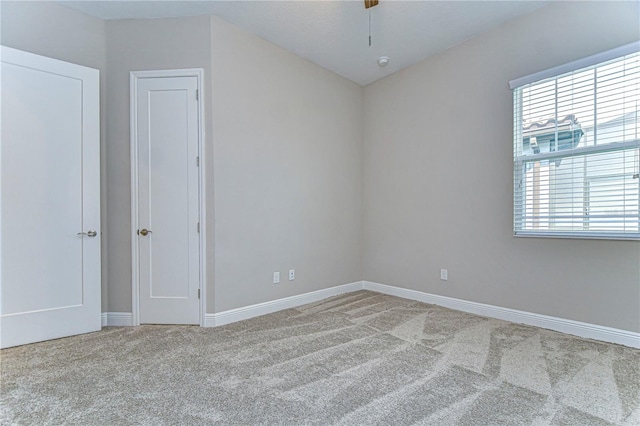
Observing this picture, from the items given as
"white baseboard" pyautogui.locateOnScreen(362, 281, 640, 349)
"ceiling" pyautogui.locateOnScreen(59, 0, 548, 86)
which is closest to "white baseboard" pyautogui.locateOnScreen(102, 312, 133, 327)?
"ceiling" pyautogui.locateOnScreen(59, 0, 548, 86)

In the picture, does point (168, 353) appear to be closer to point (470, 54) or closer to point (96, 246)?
point (96, 246)

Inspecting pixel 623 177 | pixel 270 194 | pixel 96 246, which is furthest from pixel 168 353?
pixel 623 177

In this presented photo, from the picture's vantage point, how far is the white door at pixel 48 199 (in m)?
2.51

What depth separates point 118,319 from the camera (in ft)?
9.82

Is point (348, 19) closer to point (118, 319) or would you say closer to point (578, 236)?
point (578, 236)

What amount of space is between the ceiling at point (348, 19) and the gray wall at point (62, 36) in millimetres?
125

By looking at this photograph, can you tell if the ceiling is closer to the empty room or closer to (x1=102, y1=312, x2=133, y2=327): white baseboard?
the empty room

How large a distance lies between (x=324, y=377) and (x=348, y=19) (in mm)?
3006

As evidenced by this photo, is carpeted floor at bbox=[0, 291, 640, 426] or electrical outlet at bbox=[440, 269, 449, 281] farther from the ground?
electrical outlet at bbox=[440, 269, 449, 281]

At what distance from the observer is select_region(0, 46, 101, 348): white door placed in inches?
98.8

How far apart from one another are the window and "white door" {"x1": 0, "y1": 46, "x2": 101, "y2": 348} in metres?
3.85

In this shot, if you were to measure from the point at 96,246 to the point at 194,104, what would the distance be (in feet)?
5.08

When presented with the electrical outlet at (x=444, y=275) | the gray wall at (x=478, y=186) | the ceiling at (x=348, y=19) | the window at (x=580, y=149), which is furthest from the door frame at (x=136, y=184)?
the window at (x=580, y=149)

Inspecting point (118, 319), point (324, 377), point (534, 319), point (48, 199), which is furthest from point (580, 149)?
point (48, 199)
